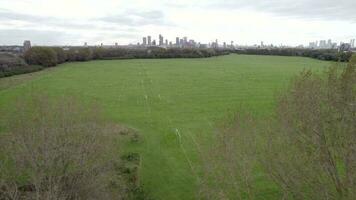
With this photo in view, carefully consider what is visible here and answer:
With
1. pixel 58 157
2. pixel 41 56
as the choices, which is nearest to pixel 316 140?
pixel 58 157

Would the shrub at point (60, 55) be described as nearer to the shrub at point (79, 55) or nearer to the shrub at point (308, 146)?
the shrub at point (79, 55)

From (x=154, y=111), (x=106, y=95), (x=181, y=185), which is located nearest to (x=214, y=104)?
(x=154, y=111)

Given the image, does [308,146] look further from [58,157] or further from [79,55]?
[79,55]

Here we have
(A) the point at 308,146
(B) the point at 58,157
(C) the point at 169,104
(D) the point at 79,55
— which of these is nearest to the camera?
(A) the point at 308,146

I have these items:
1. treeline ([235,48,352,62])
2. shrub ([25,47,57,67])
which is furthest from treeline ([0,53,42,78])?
treeline ([235,48,352,62])

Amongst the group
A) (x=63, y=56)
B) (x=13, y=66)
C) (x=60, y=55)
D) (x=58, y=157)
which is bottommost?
(x=13, y=66)

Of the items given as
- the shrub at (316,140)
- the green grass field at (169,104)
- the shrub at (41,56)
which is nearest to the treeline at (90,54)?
the shrub at (41,56)
